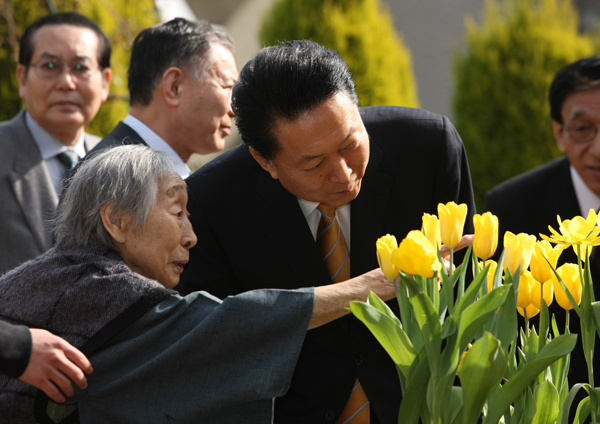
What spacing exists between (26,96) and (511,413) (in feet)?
10.4

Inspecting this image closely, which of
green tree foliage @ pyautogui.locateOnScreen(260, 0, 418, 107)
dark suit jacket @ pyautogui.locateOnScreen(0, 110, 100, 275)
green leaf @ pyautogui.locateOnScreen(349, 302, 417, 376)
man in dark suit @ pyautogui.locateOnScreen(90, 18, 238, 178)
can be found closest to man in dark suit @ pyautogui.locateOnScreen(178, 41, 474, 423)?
green leaf @ pyautogui.locateOnScreen(349, 302, 417, 376)

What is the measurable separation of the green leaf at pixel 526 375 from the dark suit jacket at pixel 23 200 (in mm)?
2474

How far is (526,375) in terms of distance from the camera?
138 centimetres

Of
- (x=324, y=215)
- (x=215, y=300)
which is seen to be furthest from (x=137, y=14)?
(x=215, y=300)

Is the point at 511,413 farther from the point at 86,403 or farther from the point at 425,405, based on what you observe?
the point at 86,403

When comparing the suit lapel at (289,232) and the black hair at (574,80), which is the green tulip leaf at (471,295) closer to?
the suit lapel at (289,232)

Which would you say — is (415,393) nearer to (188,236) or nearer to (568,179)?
(188,236)

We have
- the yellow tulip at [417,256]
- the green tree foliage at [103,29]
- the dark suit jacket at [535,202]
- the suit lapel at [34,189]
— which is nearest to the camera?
the yellow tulip at [417,256]

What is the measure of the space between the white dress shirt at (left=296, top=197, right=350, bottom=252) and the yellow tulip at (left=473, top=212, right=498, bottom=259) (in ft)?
2.92

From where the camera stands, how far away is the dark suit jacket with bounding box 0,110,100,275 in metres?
3.28

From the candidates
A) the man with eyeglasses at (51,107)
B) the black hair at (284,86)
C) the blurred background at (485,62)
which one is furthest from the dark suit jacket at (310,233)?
the blurred background at (485,62)

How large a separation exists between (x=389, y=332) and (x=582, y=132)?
7.43 feet

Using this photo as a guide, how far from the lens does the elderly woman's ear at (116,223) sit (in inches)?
76.1

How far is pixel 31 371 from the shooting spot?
1659 millimetres
